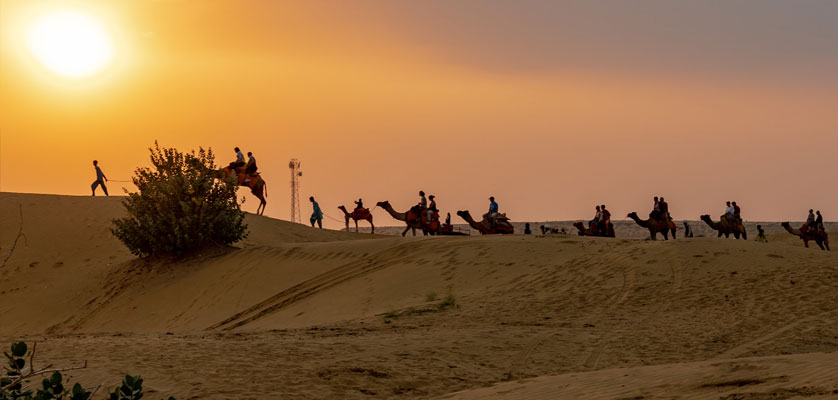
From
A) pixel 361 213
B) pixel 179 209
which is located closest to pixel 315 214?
pixel 361 213

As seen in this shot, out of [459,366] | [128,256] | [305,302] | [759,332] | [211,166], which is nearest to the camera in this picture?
[459,366]

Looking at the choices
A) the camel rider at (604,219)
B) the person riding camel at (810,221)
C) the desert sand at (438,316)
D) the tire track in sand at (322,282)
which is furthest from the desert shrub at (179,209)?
the person riding camel at (810,221)

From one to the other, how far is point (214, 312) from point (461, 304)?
7324 mm

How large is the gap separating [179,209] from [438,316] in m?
14.6

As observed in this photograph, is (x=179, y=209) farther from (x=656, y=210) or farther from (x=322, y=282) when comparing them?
(x=656, y=210)

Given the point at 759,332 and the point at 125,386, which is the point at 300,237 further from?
the point at 125,386

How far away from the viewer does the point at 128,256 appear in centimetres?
3384

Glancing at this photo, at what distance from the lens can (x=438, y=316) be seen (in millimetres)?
18906

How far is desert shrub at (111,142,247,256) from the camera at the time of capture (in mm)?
30641

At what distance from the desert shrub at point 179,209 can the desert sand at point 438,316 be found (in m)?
0.68

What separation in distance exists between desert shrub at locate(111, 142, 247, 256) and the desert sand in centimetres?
68

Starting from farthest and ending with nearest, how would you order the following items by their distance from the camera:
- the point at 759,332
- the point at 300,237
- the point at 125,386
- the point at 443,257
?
the point at 300,237 < the point at 443,257 < the point at 759,332 < the point at 125,386

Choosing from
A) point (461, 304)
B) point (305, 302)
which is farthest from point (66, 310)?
point (461, 304)

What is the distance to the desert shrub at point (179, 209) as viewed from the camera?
30641 millimetres
